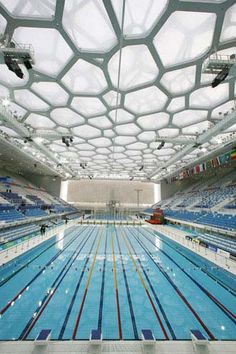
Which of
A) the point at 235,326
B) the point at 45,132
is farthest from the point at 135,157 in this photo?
the point at 235,326

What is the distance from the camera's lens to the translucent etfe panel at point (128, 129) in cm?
1179

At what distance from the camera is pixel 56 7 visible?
4.29 m

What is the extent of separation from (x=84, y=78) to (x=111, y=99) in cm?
188

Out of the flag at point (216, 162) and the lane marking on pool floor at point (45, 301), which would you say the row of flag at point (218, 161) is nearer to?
the flag at point (216, 162)

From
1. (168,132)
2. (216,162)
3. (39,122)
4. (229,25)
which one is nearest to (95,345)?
(229,25)

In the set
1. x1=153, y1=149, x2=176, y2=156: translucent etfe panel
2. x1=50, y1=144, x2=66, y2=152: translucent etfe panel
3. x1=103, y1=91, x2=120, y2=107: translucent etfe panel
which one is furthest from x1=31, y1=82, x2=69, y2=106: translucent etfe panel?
x1=153, y1=149, x2=176, y2=156: translucent etfe panel

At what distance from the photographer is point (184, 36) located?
16.8 ft

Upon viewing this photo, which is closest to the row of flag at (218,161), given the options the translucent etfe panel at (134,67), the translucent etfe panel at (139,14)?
the translucent etfe panel at (134,67)

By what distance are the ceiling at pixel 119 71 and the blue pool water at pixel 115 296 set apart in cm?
736

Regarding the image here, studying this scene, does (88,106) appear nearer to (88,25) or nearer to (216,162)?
(88,25)

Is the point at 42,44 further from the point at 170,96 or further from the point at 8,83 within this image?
the point at 170,96

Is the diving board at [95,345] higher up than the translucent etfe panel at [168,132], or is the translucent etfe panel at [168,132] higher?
the translucent etfe panel at [168,132]

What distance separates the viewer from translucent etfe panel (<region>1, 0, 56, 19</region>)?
13.9 feet

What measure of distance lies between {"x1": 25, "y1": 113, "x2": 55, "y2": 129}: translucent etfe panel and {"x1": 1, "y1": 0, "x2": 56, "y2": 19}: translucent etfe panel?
6.41 m
